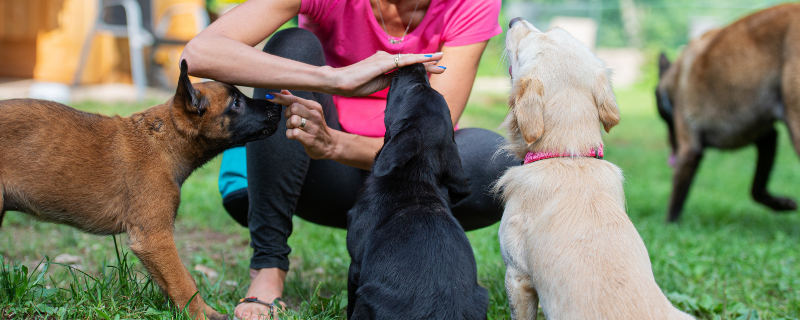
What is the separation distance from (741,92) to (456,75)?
3165 mm

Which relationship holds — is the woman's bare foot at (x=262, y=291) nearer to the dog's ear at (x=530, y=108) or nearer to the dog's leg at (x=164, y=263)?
the dog's leg at (x=164, y=263)

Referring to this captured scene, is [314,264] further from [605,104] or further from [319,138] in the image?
[605,104]

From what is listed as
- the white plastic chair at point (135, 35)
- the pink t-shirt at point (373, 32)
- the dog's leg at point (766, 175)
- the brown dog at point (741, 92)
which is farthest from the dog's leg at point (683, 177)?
the white plastic chair at point (135, 35)

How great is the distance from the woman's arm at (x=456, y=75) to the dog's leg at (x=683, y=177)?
308 centimetres

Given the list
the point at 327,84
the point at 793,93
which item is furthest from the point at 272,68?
the point at 793,93

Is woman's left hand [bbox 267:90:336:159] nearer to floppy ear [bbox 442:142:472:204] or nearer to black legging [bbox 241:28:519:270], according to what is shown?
black legging [bbox 241:28:519:270]

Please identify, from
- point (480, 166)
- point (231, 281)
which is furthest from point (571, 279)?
point (231, 281)

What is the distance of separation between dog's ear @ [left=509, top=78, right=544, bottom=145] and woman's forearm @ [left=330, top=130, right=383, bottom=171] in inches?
26.0

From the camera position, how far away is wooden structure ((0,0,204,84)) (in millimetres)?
9297

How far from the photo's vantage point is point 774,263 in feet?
11.8

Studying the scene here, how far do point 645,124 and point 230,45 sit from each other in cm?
1078

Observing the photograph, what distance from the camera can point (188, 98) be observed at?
2301 millimetres

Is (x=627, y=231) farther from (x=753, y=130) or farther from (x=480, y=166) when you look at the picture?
(x=753, y=130)

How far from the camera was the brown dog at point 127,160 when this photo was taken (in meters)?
2.11
